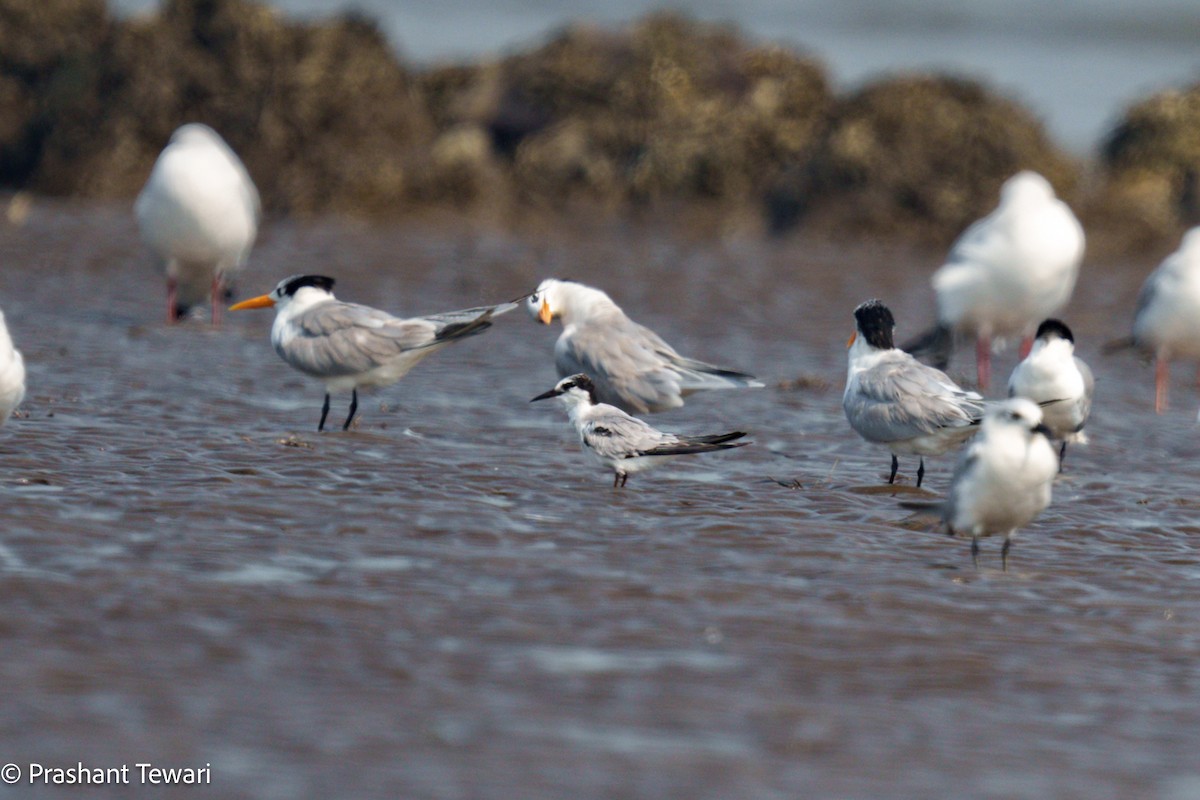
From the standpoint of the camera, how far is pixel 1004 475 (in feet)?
19.4

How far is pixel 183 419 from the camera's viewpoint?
27.4ft

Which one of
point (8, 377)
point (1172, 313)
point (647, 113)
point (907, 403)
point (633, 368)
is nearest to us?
point (8, 377)

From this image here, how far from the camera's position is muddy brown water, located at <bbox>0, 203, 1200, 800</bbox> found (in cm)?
400

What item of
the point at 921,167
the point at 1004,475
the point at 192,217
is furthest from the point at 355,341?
the point at 921,167

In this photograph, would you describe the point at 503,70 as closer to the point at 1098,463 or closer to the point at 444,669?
the point at 1098,463

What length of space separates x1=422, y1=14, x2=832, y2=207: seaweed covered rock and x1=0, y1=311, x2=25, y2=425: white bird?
40.6 ft

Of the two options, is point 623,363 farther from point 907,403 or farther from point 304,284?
point 304,284

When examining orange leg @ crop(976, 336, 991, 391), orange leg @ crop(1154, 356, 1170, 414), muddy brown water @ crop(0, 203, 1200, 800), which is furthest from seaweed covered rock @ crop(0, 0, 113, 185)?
orange leg @ crop(1154, 356, 1170, 414)

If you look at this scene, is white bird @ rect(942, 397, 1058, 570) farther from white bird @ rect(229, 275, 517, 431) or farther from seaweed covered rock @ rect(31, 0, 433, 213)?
seaweed covered rock @ rect(31, 0, 433, 213)

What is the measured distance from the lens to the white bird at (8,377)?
6.79 m

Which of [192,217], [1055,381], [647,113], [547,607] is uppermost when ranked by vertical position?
[647,113]

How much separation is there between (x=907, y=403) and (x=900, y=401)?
0.04 metres

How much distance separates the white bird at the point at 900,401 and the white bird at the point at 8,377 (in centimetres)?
365

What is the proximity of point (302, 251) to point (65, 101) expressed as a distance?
532 cm
